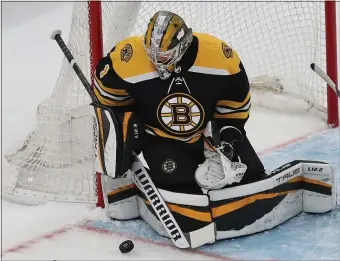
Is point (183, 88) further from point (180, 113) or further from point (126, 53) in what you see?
point (126, 53)

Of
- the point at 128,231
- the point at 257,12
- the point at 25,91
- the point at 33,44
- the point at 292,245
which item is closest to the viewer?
the point at 292,245

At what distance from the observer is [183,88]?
7.81 feet

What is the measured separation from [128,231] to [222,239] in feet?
1.03

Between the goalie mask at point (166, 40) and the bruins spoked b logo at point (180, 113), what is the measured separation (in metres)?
0.11

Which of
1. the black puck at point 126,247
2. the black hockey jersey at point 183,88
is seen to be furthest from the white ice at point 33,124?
the black hockey jersey at point 183,88

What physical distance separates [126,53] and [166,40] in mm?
187

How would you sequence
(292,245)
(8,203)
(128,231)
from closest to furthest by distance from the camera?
(292,245) → (128,231) → (8,203)

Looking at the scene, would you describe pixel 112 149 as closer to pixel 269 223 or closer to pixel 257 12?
pixel 269 223

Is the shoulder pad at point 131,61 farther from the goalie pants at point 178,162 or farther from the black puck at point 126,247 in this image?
the black puck at point 126,247

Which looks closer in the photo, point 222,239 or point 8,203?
point 222,239

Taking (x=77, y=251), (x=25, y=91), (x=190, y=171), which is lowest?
(x=77, y=251)

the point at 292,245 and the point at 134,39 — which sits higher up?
the point at 134,39

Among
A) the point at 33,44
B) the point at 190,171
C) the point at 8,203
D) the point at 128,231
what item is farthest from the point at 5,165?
the point at 33,44

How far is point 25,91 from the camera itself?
4.26 metres
